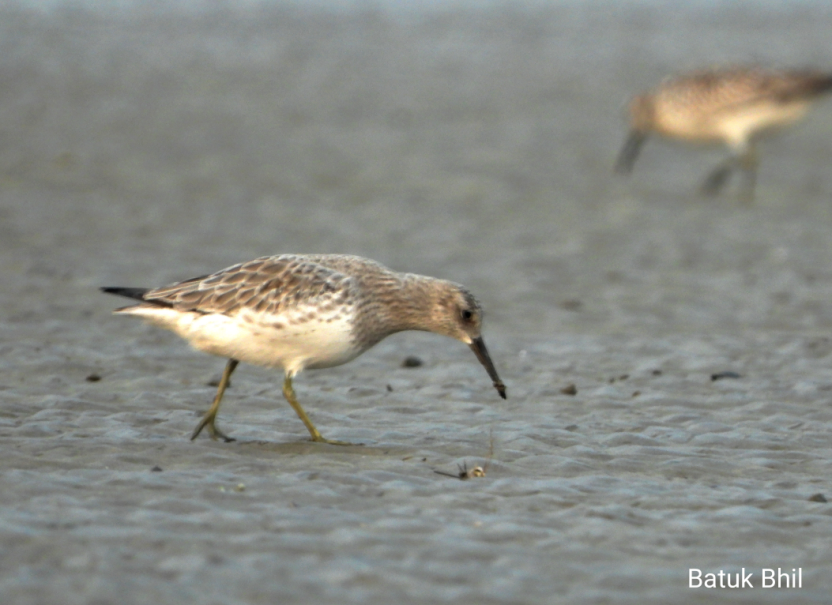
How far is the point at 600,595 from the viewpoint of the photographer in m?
5.27

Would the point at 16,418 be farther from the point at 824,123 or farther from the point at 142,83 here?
the point at 824,123

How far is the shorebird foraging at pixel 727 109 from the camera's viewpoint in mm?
17938

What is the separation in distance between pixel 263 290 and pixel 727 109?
12436 mm

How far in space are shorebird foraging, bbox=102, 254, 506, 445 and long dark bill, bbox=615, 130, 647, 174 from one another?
1149 centimetres

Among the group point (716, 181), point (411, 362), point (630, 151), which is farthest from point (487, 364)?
point (630, 151)

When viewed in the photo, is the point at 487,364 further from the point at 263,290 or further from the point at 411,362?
the point at 411,362

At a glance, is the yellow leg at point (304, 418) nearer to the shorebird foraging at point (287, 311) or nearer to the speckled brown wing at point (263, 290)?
the shorebird foraging at point (287, 311)

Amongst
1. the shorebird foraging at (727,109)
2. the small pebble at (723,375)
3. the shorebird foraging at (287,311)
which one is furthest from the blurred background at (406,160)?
the shorebird foraging at (287,311)

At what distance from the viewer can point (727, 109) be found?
18.5m

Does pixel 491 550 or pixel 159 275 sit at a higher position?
pixel 159 275

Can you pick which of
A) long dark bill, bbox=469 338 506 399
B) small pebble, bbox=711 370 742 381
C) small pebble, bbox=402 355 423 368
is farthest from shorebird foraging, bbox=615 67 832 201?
long dark bill, bbox=469 338 506 399

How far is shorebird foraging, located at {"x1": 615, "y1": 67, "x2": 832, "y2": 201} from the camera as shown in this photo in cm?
1794

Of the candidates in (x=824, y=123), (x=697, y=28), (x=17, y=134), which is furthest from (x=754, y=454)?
(x=697, y=28)

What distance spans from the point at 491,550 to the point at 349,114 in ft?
50.7
